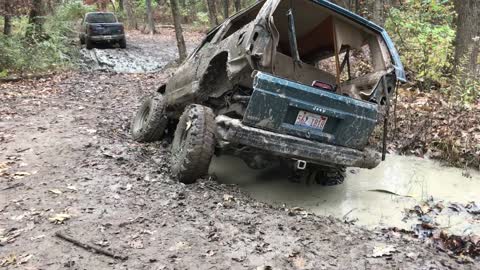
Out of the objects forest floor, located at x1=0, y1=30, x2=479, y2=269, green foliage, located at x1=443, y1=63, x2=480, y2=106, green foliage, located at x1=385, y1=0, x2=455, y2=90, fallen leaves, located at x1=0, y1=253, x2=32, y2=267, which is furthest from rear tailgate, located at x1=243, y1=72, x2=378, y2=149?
green foliage, located at x1=385, y1=0, x2=455, y2=90

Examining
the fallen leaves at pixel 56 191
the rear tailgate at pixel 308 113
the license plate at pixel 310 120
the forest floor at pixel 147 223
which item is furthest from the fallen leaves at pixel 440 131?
the fallen leaves at pixel 56 191

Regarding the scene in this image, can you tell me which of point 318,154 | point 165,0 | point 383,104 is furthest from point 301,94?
point 165,0

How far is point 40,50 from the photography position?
1622cm

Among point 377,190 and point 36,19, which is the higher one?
point 36,19

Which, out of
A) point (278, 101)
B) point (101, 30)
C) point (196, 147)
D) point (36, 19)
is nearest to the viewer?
point (278, 101)

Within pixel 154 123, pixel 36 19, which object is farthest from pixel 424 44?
pixel 36 19

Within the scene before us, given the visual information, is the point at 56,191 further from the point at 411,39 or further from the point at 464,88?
the point at 411,39

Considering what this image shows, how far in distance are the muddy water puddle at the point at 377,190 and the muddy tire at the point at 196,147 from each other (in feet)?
2.63

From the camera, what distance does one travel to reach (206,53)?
6.32 m

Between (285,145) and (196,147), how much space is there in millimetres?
978

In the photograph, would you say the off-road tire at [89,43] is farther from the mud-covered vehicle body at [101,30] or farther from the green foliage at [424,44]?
the green foliage at [424,44]

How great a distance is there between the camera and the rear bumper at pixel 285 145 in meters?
4.81

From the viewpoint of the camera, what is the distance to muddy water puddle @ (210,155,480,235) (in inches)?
198

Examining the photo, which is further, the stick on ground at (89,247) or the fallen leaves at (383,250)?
the fallen leaves at (383,250)
